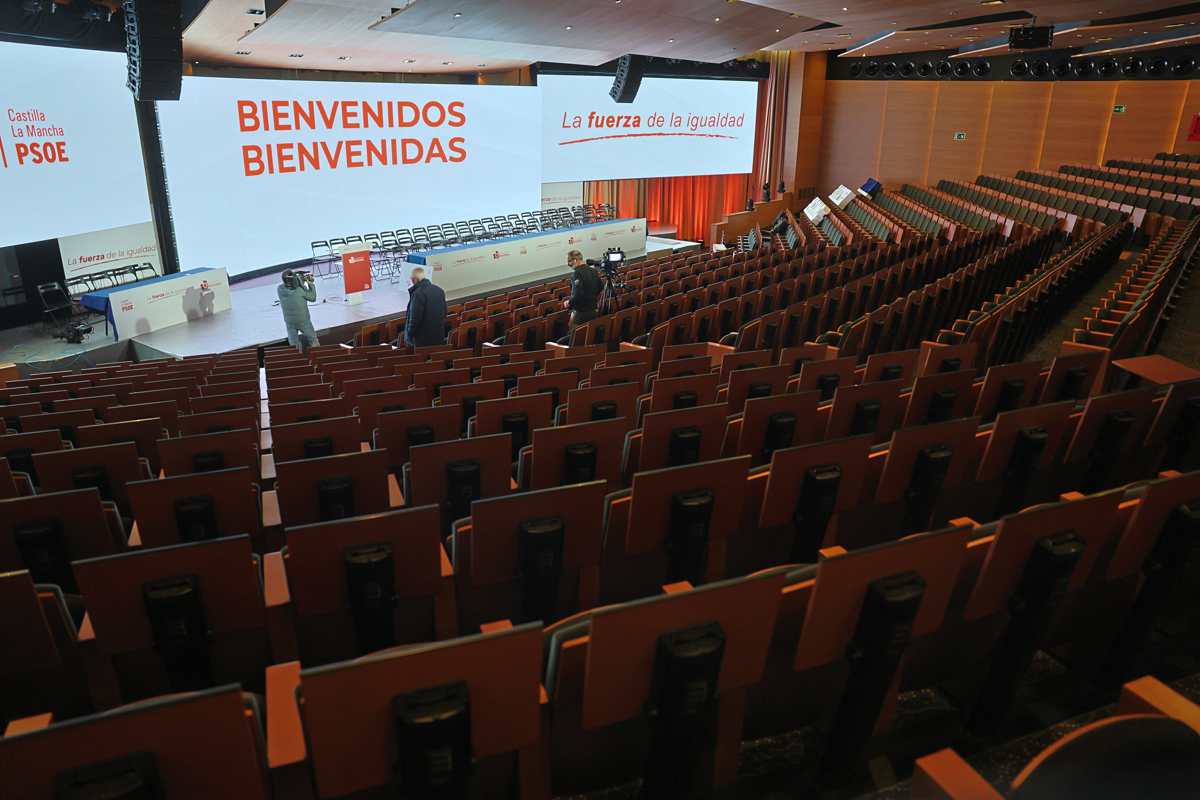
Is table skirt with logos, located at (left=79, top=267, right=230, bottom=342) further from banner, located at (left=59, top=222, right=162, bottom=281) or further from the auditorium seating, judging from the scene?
the auditorium seating

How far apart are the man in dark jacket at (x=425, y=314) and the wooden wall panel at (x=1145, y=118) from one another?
16.7 meters

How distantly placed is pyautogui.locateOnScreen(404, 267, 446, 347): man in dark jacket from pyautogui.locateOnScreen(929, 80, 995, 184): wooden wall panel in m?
16.3

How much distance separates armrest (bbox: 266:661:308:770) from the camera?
1.60 metres

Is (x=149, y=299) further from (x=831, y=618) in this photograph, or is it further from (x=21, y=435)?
(x=831, y=618)

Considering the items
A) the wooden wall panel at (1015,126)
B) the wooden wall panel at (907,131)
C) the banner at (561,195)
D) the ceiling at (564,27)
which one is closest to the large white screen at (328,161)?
the ceiling at (564,27)

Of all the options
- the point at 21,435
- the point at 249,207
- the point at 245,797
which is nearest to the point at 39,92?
the point at 249,207

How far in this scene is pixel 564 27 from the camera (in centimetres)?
1138

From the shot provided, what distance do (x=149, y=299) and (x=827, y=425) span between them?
31.0 feet

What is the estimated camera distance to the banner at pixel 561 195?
19.5 m

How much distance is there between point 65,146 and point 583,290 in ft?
22.6

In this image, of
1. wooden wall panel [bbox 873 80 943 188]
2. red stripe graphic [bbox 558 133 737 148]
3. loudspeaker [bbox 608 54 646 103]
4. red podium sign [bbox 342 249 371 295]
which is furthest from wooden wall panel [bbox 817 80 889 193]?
red podium sign [bbox 342 249 371 295]

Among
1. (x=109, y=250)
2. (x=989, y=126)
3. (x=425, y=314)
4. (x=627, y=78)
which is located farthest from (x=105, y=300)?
(x=989, y=126)

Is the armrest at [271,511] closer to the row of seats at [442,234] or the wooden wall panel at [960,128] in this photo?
the row of seats at [442,234]

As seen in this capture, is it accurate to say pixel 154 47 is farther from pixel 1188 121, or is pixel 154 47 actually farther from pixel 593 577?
pixel 1188 121
